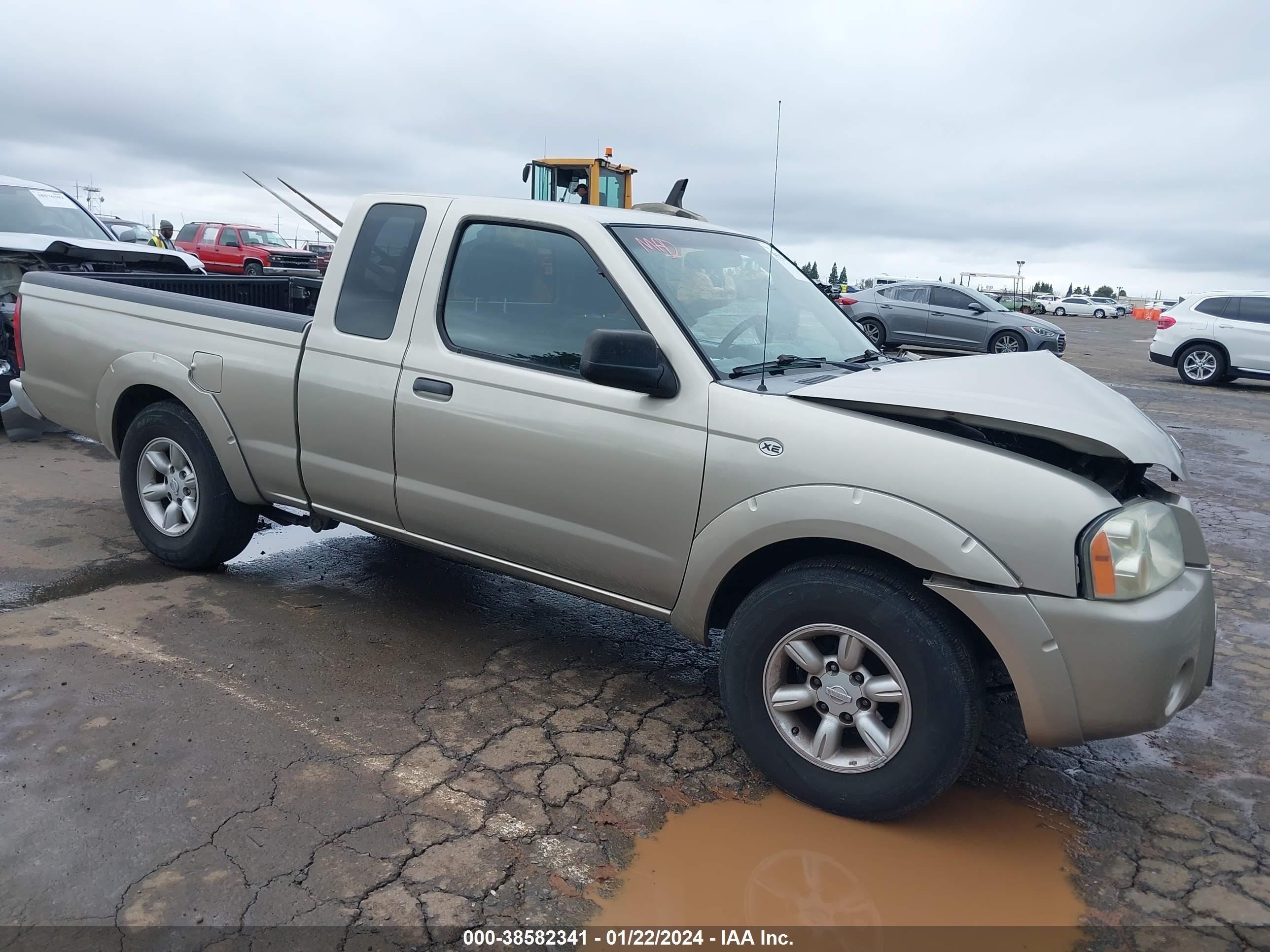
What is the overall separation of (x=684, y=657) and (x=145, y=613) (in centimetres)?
247

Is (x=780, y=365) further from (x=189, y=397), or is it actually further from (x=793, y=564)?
(x=189, y=397)

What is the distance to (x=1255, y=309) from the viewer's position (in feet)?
54.1

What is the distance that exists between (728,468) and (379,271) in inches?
75.0

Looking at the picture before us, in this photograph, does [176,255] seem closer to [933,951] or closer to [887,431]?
[887,431]

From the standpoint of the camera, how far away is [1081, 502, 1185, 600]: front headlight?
265 centimetres

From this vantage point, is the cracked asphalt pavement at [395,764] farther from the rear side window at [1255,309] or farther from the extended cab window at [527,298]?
the rear side window at [1255,309]

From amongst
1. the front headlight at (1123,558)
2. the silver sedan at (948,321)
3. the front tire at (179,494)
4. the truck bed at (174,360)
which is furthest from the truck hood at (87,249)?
the silver sedan at (948,321)

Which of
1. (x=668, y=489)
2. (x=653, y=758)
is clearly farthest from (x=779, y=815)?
(x=668, y=489)

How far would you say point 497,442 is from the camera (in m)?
3.62

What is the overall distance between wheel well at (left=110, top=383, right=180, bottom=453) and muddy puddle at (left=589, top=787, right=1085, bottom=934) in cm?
343

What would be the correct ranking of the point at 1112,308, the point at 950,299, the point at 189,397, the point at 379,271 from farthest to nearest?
the point at 1112,308, the point at 950,299, the point at 189,397, the point at 379,271

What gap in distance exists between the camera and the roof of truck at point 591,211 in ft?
12.3

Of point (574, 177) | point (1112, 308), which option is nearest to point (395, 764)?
point (574, 177)

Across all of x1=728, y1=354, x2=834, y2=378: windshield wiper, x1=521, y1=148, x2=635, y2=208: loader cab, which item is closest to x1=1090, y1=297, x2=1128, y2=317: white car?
x1=521, y1=148, x2=635, y2=208: loader cab
